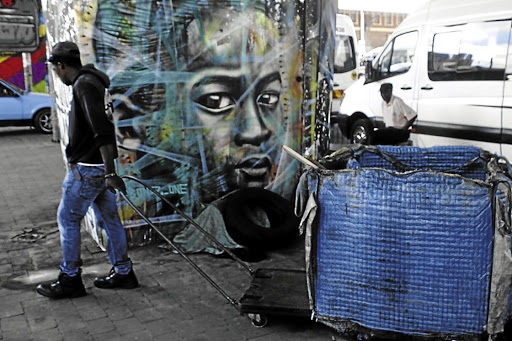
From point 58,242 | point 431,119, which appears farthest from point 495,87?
point 58,242

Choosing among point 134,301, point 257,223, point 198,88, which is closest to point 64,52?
point 198,88

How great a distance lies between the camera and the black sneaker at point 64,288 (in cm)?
407

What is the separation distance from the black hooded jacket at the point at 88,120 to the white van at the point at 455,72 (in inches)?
222

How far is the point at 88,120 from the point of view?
381 centimetres

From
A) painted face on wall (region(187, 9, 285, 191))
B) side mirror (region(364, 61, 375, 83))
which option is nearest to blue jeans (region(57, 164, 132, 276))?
painted face on wall (region(187, 9, 285, 191))

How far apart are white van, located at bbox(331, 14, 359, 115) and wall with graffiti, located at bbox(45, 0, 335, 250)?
8471 millimetres

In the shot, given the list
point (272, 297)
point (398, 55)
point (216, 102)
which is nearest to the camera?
point (272, 297)

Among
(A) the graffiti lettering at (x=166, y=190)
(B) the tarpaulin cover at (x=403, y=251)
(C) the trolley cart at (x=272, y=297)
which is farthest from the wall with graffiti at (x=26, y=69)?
(B) the tarpaulin cover at (x=403, y=251)

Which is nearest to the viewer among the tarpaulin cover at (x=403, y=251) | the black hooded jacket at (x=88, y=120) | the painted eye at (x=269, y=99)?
the tarpaulin cover at (x=403, y=251)

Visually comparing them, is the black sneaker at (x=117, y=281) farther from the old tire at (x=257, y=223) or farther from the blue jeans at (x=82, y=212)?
the old tire at (x=257, y=223)

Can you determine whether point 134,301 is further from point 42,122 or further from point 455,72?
point 42,122

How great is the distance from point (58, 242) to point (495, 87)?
6102 millimetres

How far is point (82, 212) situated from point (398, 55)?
24.0ft

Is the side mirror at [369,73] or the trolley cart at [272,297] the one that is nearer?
the trolley cart at [272,297]
